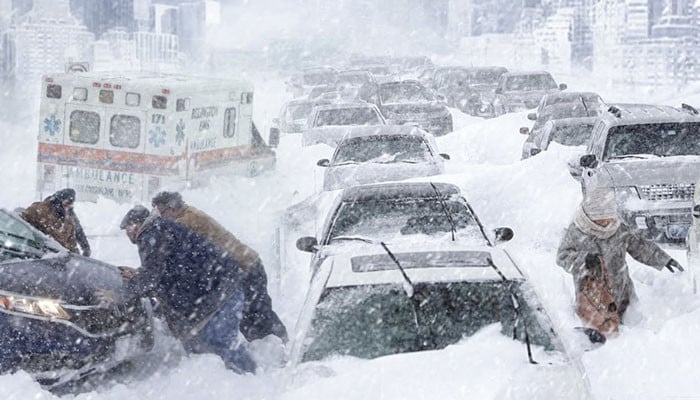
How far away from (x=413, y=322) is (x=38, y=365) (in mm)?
2512

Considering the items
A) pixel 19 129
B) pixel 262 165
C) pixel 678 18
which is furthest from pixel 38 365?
pixel 678 18

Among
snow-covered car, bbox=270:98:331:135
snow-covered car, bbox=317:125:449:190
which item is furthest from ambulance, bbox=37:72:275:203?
snow-covered car, bbox=270:98:331:135

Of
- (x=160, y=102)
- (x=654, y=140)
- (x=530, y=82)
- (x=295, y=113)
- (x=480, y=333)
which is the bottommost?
(x=295, y=113)

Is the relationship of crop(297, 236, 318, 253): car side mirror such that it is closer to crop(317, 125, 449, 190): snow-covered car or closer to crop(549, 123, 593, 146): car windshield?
crop(317, 125, 449, 190): snow-covered car

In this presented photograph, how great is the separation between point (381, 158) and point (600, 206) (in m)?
6.93

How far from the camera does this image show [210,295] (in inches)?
281

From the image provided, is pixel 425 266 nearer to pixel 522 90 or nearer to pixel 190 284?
pixel 190 284

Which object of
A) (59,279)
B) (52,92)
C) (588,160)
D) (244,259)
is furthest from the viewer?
(52,92)

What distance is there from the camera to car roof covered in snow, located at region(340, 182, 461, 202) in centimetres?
827

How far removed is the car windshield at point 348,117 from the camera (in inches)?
814

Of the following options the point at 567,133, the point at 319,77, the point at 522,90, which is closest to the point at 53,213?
the point at 567,133

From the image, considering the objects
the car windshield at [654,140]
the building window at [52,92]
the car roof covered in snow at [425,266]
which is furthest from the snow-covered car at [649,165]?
the building window at [52,92]

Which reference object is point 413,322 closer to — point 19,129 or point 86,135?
point 86,135

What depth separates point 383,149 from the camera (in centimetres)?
1427
